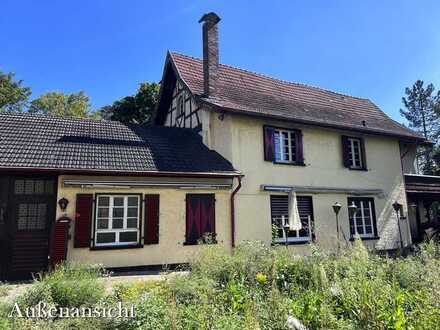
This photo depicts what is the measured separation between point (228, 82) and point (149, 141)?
4.69m

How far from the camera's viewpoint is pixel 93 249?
9.57 meters

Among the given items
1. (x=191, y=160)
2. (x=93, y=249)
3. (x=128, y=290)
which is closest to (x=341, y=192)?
(x=191, y=160)

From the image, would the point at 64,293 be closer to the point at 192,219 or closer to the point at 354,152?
the point at 192,219

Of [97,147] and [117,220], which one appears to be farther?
[97,147]

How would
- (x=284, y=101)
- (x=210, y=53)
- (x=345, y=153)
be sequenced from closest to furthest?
(x=210, y=53) → (x=345, y=153) → (x=284, y=101)

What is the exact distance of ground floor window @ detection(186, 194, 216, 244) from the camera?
10867 mm

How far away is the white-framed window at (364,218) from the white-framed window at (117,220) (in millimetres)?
8730

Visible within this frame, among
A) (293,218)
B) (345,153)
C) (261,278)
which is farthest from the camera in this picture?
(345,153)

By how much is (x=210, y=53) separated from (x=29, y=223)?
905 centimetres

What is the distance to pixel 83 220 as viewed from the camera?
31.2ft

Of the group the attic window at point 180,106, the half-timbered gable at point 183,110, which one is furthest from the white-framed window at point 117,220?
the attic window at point 180,106

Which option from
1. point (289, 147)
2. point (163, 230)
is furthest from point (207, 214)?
point (289, 147)

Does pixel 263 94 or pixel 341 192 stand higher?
pixel 263 94

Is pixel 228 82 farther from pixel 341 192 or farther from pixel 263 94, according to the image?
pixel 341 192
